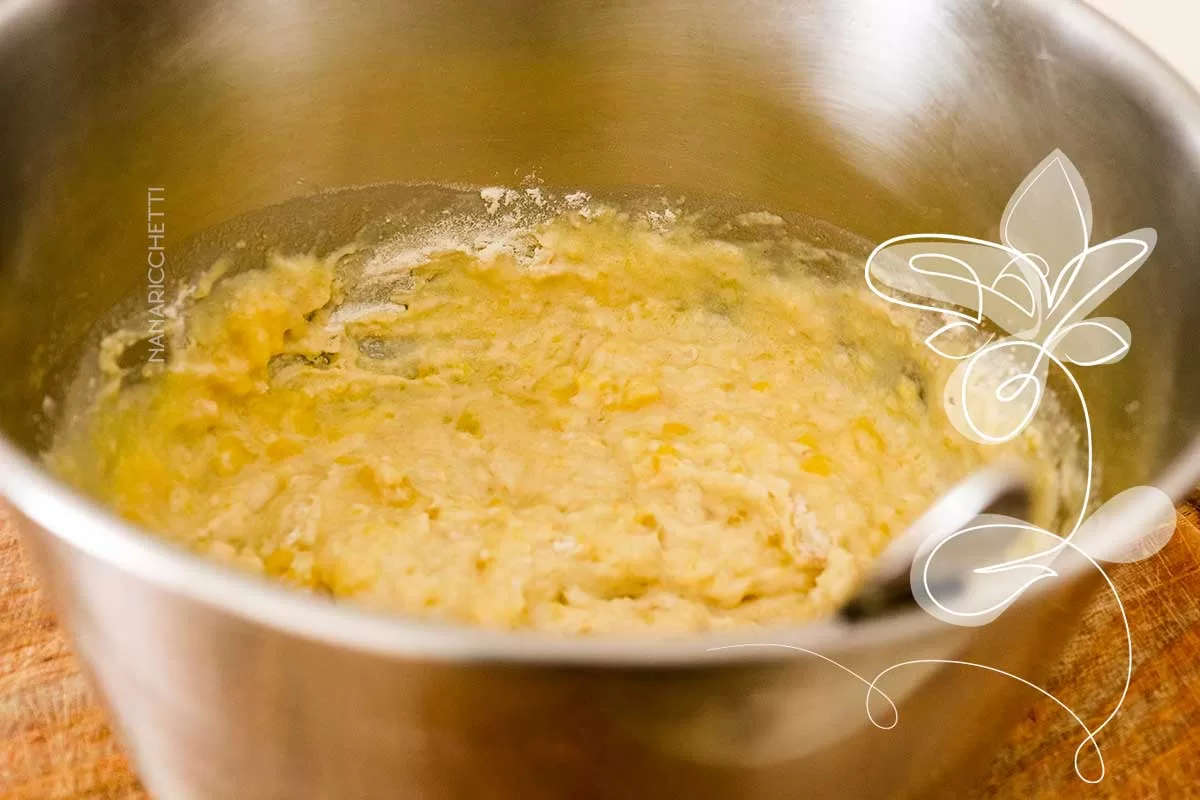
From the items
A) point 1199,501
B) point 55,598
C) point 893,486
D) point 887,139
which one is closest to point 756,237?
point 887,139

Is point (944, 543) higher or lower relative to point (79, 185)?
lower

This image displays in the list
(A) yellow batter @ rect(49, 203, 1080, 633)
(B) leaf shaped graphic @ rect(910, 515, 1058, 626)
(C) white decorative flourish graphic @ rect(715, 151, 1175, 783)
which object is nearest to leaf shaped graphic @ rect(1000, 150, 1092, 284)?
A: (C) white decorative flourish graphic @ rect(715, 151, 1175, 783)

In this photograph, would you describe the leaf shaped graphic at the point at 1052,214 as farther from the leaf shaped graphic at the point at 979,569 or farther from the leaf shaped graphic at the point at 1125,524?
the leaf shaped graphic at the point at 1125,524

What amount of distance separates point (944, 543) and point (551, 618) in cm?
37

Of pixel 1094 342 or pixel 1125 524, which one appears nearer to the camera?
pixel 1125 524

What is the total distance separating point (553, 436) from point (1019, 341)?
Result: 0.54m

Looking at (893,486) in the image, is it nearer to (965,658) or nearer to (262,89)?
(965,658)

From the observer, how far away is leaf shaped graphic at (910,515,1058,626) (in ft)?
2.12

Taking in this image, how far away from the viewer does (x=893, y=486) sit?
122cm

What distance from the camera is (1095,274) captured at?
1047mm

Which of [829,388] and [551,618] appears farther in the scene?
[829,388]

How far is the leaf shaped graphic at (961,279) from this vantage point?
3.80 feet

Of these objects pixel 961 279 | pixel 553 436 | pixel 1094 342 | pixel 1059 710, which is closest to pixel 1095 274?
pixel 1094 342

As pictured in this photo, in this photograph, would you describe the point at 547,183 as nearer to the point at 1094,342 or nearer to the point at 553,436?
the point at 553,436
